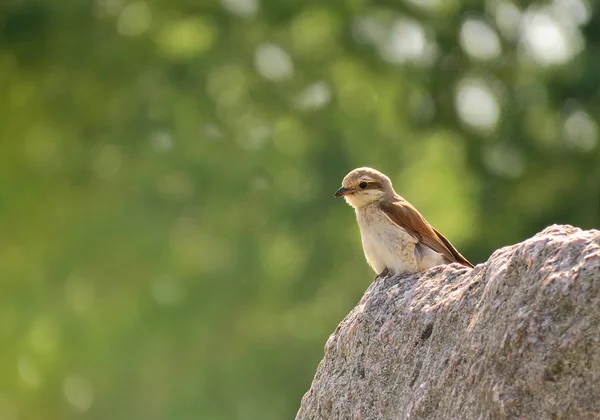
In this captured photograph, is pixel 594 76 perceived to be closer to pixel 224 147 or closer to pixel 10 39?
pixel 224 147

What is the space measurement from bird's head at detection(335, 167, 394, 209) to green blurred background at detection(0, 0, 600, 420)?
8.78m

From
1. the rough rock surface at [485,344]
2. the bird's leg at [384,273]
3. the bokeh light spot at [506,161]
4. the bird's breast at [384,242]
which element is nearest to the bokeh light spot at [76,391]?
the bokeh light spot at [506,161]

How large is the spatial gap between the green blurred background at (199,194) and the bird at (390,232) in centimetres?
884

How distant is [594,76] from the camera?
802 inches

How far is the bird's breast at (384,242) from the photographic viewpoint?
21.8ft

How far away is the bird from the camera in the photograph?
6.74 meters

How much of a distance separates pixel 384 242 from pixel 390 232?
11 centimetres

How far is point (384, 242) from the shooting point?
22.5 feet

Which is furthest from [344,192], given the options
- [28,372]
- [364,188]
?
[28,372]

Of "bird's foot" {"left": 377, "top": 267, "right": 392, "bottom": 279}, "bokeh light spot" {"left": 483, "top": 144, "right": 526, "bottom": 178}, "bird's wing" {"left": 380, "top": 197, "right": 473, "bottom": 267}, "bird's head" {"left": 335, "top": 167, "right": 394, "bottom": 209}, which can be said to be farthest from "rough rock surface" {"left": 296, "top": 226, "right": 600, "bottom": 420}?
"bokeh light spot" {"left": 483, "top": 144, "right": 526, "bottom": 178}

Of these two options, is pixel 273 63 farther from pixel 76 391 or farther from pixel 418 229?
pixel 418 229

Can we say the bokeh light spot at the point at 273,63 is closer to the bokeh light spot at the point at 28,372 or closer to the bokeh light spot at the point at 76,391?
the bokeh light spot at the point at 76,391

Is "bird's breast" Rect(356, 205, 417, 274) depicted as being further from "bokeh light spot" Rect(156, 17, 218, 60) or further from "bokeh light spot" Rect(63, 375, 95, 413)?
"bokeh light spot" Rect(156, 17, 218, 60)

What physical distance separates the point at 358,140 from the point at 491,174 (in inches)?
159
